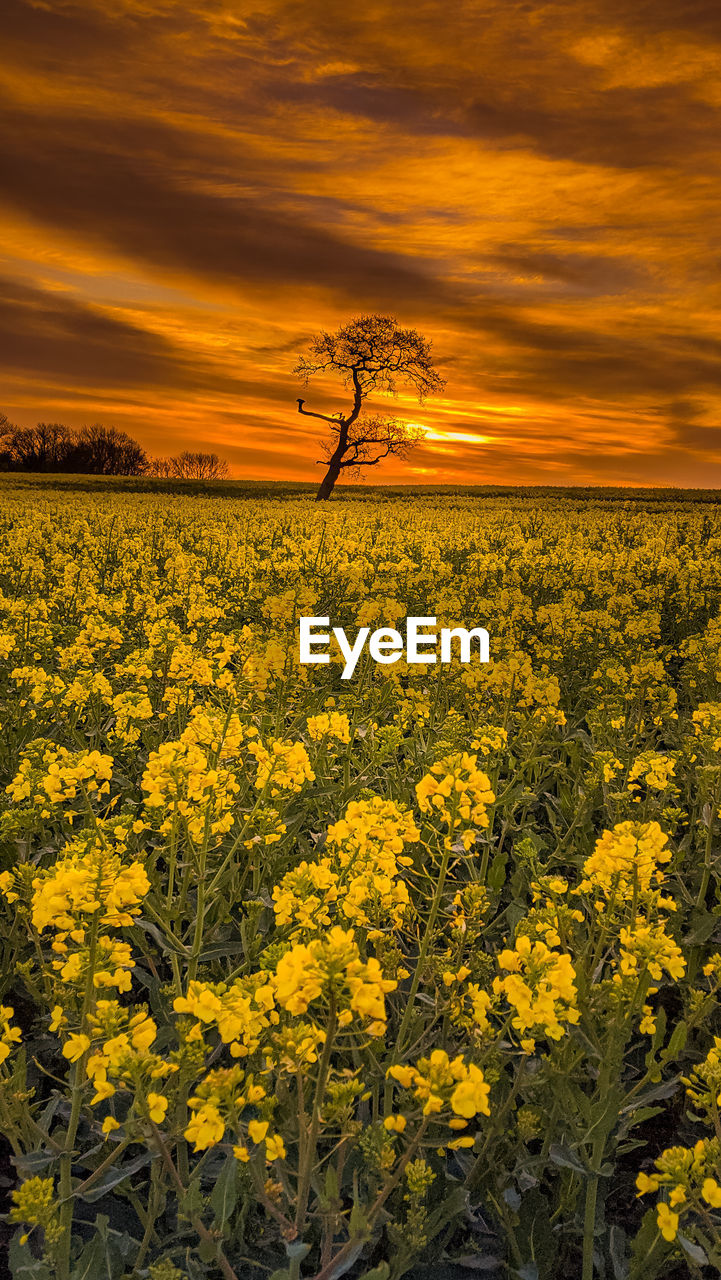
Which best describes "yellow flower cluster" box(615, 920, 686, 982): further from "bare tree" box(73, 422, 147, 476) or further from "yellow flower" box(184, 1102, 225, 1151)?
"bare tree" box(73, 422, 147, 476)

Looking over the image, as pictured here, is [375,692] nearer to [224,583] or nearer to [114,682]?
[114,682]

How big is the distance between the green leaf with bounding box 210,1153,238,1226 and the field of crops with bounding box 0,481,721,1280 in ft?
0.04

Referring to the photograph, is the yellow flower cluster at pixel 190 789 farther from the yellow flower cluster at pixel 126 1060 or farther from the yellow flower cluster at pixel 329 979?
the yellow flower cluster at pixel 329 979

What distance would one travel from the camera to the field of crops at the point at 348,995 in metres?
2.13

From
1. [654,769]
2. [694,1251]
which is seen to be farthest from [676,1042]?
[654,769]

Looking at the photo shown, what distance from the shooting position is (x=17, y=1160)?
247 cm

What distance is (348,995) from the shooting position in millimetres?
2033

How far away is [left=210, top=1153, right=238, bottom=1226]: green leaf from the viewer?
7.45 feet

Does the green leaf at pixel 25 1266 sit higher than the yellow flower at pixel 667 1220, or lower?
lower

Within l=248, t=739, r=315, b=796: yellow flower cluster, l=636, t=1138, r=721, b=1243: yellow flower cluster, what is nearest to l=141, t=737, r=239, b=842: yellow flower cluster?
l=248, t=739, r=315, b=796: yellow flower cluster

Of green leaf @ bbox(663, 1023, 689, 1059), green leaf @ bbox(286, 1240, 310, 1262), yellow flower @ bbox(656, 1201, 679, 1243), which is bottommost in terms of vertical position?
green leaf @ bbox(286, 1240, 310, 1262)

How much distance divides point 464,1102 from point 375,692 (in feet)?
14.6

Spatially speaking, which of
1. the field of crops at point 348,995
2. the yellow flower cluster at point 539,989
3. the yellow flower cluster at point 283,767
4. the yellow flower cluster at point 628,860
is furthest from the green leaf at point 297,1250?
the yellow flower cluster at point 283,767

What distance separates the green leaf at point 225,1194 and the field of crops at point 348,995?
11mm
